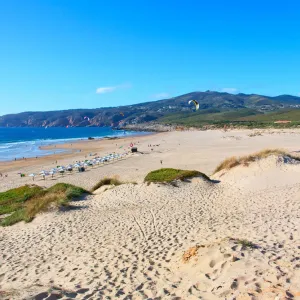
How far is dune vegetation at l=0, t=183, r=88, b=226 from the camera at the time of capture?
12523 millimetres

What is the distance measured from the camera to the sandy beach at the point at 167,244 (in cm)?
528

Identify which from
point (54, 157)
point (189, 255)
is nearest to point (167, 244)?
point (189, 255)

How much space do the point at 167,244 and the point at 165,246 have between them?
0.16 meters

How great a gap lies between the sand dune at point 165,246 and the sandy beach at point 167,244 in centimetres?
3

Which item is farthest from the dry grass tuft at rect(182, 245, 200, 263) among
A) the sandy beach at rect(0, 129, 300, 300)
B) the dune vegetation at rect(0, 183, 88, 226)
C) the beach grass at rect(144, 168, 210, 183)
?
the beach grass at rect(144, 168, 210, 183)

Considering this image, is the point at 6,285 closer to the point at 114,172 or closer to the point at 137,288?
the point at 137,288

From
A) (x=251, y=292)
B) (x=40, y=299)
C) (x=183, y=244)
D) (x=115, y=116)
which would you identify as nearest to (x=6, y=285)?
(x=40, y=299)

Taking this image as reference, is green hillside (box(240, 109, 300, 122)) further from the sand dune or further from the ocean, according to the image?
the sand dune

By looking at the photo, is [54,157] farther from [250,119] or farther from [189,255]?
[250,119]

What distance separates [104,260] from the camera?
7.58 m

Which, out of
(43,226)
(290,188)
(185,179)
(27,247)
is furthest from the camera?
(185,179)

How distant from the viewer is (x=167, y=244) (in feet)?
27.1

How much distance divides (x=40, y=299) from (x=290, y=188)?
12508 mm

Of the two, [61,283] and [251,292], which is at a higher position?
[251,292]
